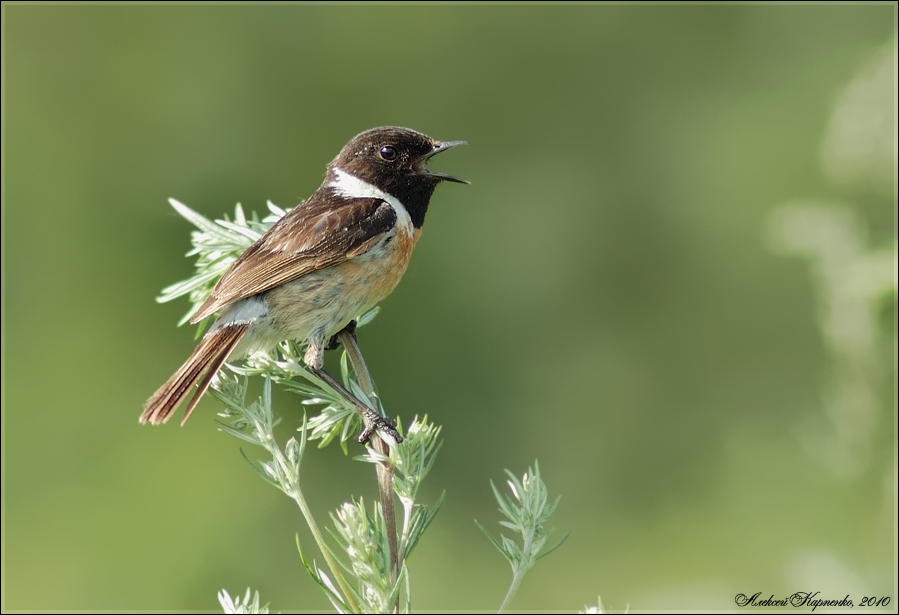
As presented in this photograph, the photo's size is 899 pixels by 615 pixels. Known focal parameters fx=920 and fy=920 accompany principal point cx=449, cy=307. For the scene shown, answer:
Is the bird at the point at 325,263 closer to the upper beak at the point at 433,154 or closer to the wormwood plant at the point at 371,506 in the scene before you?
the upper beak at the point at 433,154

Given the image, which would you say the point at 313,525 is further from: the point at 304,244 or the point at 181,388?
the point at 304,244

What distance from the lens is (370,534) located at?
5.04 feet

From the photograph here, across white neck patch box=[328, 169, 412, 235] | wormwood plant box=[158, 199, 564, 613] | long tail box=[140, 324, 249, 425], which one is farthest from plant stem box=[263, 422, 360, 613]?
white neck patch box=[328, 169, 412, 235]

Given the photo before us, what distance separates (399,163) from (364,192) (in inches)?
7.1

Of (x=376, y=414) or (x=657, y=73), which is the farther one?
(x=657, y=73)

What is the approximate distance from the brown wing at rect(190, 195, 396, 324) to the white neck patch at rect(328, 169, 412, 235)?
0.07 metres

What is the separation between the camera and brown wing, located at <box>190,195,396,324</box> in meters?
2.85

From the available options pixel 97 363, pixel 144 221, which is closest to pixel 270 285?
pixel 97 363

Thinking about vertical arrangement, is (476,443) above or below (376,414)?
below

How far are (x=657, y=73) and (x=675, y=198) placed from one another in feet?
4.45

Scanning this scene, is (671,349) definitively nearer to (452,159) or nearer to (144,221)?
(452,159)

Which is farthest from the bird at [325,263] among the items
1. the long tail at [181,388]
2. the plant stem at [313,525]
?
the plant stem at [313,525]

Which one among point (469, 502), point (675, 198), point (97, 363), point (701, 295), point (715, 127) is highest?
point (715, 127)

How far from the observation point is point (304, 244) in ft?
10.4
